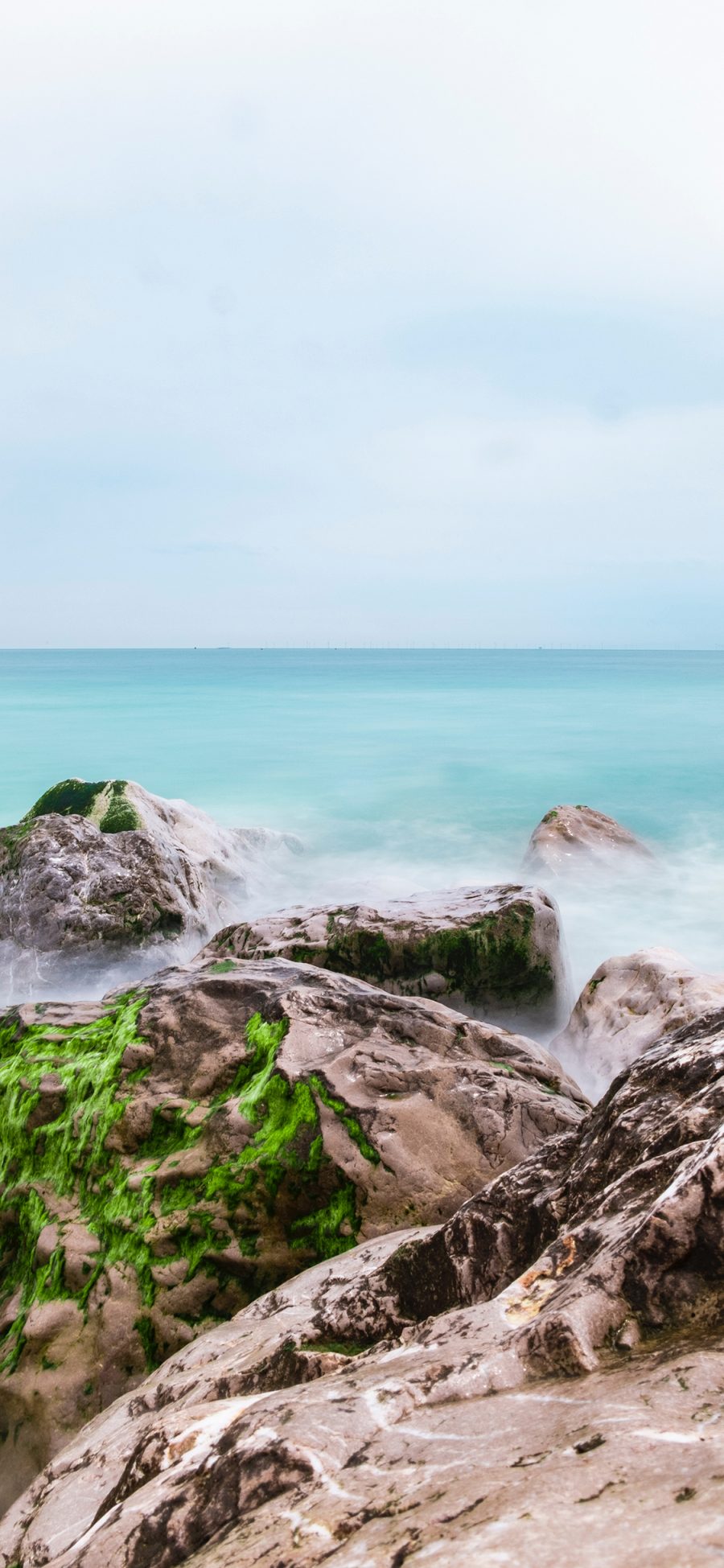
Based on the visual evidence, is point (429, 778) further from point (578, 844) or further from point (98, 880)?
point (98, 880)

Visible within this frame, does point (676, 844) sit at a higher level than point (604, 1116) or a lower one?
lower

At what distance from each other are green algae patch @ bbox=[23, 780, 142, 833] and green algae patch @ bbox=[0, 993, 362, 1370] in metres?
5.17

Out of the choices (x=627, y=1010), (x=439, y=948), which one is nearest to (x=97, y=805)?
(x=439, y=948)

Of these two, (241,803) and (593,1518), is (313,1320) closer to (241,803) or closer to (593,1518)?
(593,1518)

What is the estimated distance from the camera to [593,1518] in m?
1.35

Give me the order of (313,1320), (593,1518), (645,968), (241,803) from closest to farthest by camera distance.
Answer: (593,1518) < (313,1320) < (645,968) < (241,803)

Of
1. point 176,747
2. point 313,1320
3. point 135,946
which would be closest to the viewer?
point 313,1320

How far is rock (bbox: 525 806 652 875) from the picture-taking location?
13.1 meters

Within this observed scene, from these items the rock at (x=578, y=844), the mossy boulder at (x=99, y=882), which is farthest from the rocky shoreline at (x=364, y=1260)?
the rock at (x=578, y=844)

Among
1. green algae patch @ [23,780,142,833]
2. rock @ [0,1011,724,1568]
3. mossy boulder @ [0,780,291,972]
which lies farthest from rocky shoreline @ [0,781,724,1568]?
green algae patch @ [23,780,142,833]

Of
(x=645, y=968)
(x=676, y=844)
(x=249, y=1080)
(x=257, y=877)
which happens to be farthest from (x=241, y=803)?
(x=249, y=1080)

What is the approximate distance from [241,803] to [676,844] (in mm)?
8780

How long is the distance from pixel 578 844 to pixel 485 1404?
39.1ft

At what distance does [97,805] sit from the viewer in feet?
34.1
